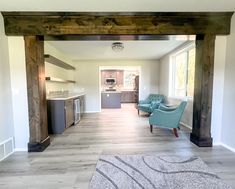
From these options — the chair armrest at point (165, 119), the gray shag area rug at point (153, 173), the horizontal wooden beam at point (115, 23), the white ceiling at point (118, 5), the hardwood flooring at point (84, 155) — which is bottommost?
the hardwood flooring at point (84, 155)

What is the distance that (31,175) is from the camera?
2131mm

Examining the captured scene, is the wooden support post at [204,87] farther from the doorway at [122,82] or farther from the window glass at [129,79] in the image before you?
the window glass at [129,79]

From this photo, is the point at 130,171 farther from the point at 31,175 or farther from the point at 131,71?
the point at 131,71

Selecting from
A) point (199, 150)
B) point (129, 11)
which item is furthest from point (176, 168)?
point (129, 11)

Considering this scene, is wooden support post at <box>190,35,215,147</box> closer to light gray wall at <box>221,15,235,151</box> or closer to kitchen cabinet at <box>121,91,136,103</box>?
light gray wall at <box>221,15,235,151</box>

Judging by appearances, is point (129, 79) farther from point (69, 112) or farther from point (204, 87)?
point (204, 87)

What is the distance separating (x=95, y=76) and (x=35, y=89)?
4.24 meters

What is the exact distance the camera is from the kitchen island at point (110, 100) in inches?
320

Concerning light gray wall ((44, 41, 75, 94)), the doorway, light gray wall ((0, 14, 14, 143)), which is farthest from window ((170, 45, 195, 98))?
light gray wall ((0, 14, 14, 143))

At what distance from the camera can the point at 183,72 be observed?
16.1 ft

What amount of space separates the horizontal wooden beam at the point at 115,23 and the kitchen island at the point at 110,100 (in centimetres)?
552

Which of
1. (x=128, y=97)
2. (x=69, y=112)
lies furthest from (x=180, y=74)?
(x=128, y=97)

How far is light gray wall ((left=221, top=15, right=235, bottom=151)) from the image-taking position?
2.78 meters

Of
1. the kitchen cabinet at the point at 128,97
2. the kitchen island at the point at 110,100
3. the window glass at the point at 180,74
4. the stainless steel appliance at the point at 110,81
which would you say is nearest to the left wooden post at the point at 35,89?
the window glass at the point at 180,74
